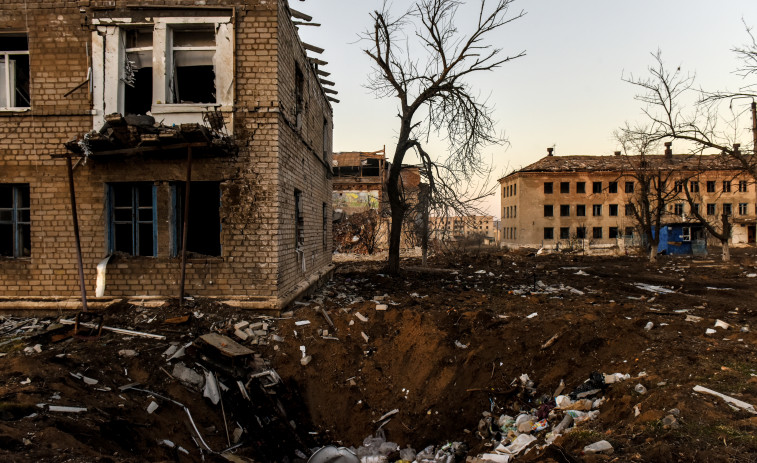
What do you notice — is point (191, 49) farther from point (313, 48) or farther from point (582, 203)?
point (582, 203)

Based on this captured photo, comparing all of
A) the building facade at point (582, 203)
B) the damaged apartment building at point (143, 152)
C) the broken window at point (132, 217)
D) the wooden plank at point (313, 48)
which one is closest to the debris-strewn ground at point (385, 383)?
the damaged apartment building at point (143, 152)

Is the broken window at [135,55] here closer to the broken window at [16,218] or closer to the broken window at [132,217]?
the broken window at [132,217]

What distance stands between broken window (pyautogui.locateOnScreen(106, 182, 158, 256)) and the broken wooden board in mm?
2539

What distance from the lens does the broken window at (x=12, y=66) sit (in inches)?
294

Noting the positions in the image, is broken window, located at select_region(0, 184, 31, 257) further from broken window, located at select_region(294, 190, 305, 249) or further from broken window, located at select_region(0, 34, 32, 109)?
broken window, located at select_region(294, 190, 305, 249)

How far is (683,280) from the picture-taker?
44.6 ft

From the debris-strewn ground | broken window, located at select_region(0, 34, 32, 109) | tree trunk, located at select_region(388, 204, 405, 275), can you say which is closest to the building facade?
tree trunk, located at select_region(388, 204, 405, 275)

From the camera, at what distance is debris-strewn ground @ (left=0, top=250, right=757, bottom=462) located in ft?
12.0

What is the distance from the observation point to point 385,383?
20.0 feet

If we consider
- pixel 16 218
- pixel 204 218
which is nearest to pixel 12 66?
pixel 16 218

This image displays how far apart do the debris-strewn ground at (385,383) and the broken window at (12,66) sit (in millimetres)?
4064

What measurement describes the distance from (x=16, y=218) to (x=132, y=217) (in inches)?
83.9

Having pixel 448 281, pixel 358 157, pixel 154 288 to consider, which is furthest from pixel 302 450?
pixel 358 157

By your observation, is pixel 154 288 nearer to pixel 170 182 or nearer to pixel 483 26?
pixel 170 182
